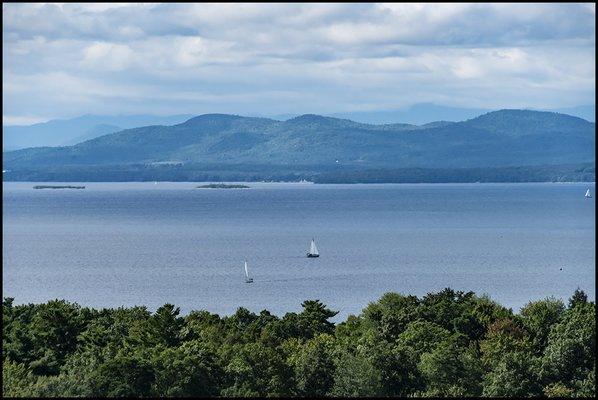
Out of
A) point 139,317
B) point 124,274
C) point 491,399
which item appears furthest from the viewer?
point 124,274

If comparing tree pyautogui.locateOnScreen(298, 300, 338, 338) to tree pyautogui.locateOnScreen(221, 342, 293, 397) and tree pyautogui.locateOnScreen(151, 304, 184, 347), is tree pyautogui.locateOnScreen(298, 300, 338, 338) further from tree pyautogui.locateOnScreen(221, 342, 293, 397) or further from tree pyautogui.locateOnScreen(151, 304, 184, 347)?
tree pyautogui.locateOnScreen(221, 342, 293, 397)

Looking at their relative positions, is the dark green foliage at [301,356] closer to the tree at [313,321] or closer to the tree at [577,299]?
the tree at [313,321]

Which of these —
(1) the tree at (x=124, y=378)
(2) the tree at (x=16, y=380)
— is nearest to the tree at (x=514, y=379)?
(1) the tree at (x=124, y=378)

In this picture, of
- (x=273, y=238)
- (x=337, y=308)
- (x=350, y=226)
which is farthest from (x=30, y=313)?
(x=350, y=226)

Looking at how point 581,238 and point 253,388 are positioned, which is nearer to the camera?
point 253,388

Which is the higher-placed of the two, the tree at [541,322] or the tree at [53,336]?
the tree at [53,336]

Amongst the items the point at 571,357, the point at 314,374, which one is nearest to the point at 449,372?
the point at 571,357

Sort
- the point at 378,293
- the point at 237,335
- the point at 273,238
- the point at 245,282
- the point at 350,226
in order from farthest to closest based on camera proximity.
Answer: the point at 350,226, the point at 273,238, the point at 245,282, the point at 378,293, the point at 237,335

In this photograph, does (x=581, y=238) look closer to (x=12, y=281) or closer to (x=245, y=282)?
(x=245, y=282)
